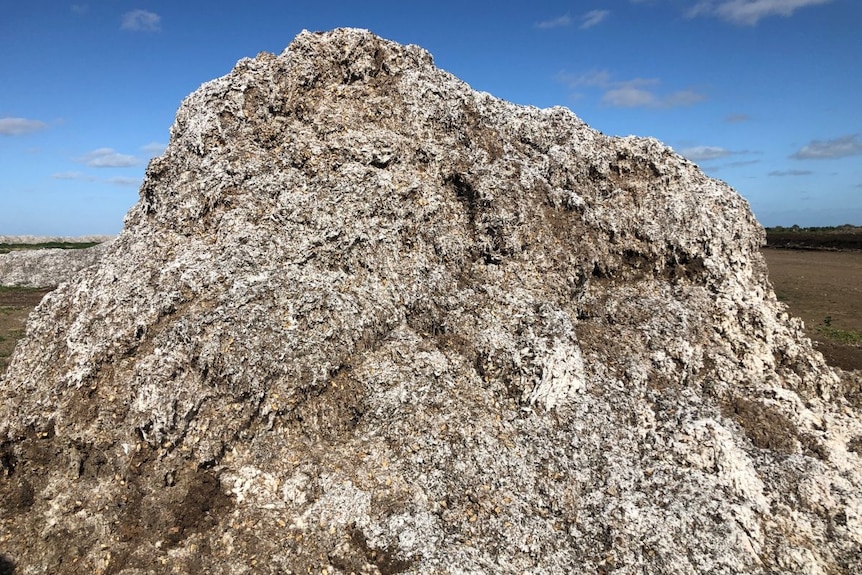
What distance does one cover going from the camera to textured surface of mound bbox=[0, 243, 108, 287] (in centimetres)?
4562

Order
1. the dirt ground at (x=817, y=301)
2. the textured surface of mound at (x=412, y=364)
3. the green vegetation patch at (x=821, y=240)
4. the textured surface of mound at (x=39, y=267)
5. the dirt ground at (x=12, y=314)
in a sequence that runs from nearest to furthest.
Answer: the textured surface of mound at (x=412, y=364), the dirt ground at (x=817, y=301), the dirt ground at (x=12, y=314), the textured surface of mound at (x=39, y=267), the green vegetation patch at (x=821, y=240)

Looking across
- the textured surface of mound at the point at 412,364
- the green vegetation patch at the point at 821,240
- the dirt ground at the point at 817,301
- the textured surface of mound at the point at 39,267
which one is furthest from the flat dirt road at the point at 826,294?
the textured surface of mound at the point at 39,267

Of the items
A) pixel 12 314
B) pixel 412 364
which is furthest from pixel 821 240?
pixel 12 314

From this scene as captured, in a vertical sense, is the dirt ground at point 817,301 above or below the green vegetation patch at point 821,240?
below

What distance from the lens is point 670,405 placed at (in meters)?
11.4

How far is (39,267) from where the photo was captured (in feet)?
155

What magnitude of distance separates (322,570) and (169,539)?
2852 millimetres

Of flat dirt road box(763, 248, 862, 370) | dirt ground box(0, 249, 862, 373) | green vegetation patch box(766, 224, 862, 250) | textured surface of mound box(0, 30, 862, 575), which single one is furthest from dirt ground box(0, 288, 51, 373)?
green vegetation patch box(766, 224, 862, 250)

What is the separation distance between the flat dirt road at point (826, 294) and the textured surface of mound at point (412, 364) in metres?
11.5

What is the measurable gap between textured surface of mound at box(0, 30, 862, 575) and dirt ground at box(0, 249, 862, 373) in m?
11.6

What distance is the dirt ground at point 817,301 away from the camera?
22.7 m

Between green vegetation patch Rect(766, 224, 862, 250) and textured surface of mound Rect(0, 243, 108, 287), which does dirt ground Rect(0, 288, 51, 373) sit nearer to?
textured surface of mound Rect(0, 243, 108, 287)

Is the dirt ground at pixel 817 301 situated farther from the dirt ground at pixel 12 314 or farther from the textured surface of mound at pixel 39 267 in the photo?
the textured surface of mound at pixel 39 267

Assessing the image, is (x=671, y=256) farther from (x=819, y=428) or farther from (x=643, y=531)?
(x=643, y=531)
